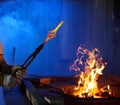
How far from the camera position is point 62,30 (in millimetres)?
10586

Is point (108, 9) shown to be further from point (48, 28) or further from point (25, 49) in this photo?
point (25, 49)

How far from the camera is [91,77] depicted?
8.20 meters

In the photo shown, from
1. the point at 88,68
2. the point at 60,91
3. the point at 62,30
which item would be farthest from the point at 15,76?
the point at 62,30

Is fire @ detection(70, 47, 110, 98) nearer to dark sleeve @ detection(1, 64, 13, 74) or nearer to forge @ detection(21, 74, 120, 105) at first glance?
forge @ detection(21, 74, 120, 105)

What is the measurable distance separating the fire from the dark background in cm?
17

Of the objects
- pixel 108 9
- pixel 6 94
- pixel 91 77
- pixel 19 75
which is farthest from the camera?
pixel 108 9

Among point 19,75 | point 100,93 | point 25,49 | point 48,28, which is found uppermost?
point 48,28

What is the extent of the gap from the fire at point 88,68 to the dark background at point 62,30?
0.17 metres

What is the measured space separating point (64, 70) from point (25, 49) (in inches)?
59.1

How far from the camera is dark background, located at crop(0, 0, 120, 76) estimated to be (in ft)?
33.8

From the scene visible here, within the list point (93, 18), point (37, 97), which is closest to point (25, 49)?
point (93, 18)

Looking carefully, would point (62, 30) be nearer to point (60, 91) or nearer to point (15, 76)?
point (60, 91)

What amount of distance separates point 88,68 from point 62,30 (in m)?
1.81

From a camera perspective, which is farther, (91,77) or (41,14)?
(41,14)
